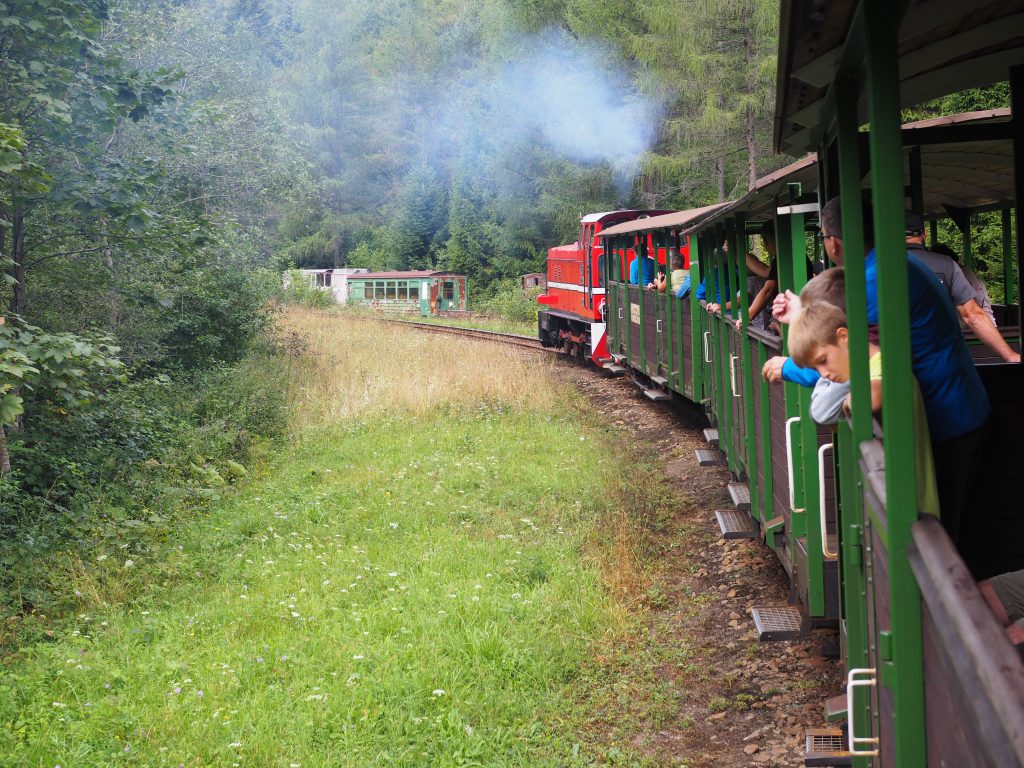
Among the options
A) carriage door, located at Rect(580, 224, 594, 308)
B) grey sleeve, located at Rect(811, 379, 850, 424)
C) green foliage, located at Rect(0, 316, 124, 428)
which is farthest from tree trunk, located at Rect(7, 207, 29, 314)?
carriage door, located at Rect(580, 224, 594, 308)

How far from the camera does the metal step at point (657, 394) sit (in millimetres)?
14037

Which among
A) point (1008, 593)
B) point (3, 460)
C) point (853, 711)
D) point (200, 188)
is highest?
point (200, 188)

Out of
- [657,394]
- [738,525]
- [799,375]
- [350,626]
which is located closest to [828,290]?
[799,375]

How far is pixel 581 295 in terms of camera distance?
66.4ft

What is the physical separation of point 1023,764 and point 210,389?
16.4 meters

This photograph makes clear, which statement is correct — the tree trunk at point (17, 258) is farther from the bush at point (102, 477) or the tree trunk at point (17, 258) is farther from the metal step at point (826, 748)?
the metal step at point (826, 748)

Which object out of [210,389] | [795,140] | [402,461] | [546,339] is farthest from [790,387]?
[546,339]

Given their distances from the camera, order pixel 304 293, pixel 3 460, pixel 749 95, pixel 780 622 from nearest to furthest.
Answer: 1. pixel 780 622
2. pixel 3 460
3. pixel 749 95
4. pixel 304 293

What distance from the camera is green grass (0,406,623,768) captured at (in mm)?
5336

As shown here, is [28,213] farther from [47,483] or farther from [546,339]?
[546,339]

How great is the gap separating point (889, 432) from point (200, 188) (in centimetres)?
1759

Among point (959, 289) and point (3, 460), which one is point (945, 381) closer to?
point (959, 289)

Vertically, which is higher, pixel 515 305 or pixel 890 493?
pixel 515 305

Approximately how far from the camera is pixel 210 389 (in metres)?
16.7
